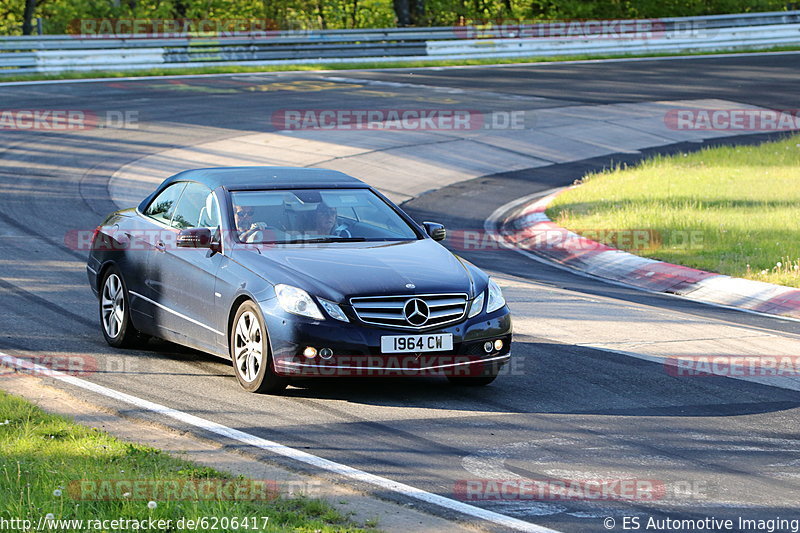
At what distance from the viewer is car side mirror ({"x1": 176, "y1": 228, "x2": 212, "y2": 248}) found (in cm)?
873

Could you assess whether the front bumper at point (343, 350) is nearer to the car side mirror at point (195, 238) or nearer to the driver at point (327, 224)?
the car side mirror at point (195, 238)

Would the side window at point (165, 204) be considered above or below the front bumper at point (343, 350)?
above

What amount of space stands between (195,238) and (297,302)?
126cm

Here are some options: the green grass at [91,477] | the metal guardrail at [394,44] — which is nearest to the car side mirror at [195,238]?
the green grass at [91,477]

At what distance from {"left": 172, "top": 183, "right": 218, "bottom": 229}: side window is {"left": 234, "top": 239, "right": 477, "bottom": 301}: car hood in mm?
903

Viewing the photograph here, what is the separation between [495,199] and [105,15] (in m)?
Result: 26.2

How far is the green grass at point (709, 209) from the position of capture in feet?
46.6

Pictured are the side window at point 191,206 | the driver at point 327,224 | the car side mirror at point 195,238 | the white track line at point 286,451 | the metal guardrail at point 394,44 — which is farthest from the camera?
the metal guardrail at point 394,44

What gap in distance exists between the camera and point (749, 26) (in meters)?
40.3

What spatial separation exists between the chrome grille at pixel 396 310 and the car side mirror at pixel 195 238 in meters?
1.49

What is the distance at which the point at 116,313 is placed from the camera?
9.87m

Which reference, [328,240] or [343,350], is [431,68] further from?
[343,350]

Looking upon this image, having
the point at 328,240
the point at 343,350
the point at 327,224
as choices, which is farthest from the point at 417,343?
the point at 327,224

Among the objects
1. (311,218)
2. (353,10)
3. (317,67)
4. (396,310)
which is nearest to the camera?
(396,310)
